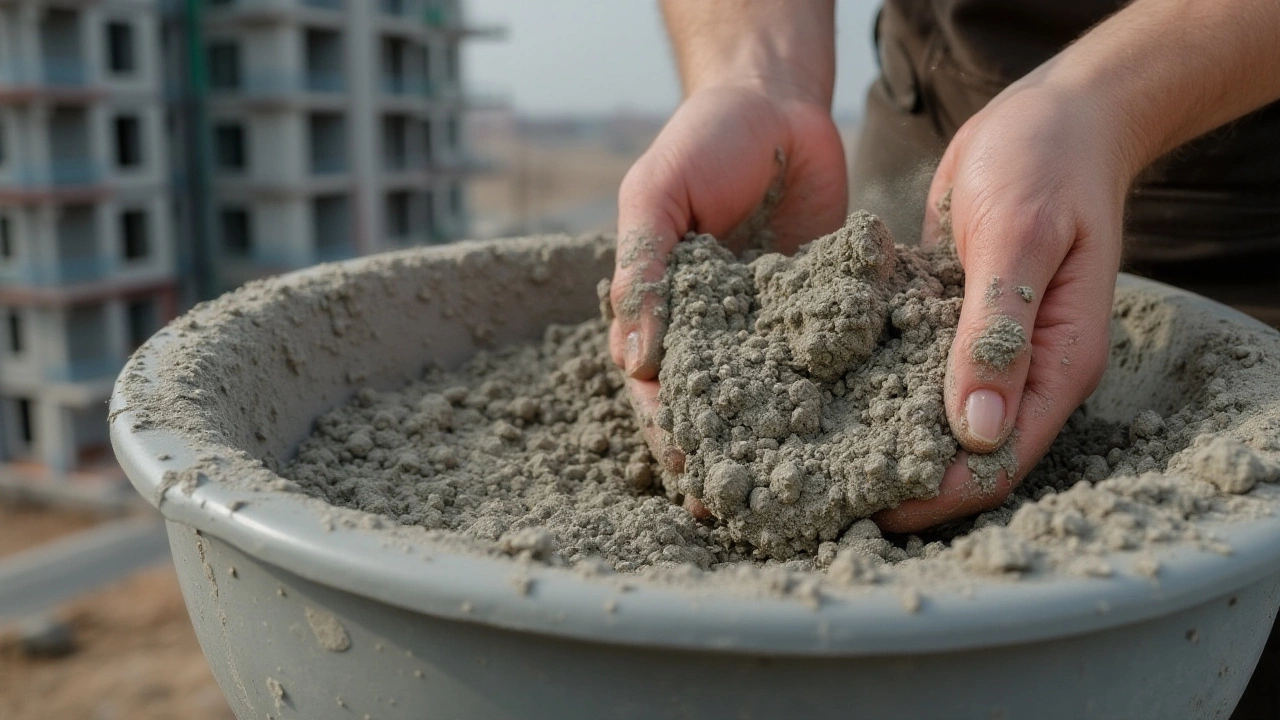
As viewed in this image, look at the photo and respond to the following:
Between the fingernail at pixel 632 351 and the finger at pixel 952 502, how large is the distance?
0.26 m

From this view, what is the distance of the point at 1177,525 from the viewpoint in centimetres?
55

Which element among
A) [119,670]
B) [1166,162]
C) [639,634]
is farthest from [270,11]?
[639,634]

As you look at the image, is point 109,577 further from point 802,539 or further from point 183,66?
point 802,539

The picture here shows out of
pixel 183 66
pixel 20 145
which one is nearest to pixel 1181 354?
pixel 20 145

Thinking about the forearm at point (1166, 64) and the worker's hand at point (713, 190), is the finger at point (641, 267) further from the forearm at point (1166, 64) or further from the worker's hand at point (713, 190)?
the forearm at point (1166, 64)

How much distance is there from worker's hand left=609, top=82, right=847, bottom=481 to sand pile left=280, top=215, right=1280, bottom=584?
0.11 feet

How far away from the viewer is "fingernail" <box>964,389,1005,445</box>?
0.71m

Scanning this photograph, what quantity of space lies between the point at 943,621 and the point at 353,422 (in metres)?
0.70

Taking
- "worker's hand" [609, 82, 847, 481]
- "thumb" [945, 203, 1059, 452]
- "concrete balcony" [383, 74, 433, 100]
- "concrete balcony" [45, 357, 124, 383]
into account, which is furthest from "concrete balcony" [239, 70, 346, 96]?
"thumb" [945, 203, 1059, 452]

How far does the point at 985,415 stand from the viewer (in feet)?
2.34

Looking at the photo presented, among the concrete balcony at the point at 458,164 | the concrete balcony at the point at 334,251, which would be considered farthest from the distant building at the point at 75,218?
the concrete balcony at the point at 458,164

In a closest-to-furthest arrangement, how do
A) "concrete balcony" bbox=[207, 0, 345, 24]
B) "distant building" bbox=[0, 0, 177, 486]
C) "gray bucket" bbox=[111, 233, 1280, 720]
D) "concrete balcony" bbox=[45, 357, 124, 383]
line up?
1. "gray bucket" bbox=[111, 233, 1280, 720]
2. "distant building" bbox=[0, 0, 177, 486]
3. "concrete balcony" bbox=[45, 357, 124, 383]
4. "concrete balcony" bbox=[207, 0, 345, 24]

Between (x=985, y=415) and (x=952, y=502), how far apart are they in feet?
0.23

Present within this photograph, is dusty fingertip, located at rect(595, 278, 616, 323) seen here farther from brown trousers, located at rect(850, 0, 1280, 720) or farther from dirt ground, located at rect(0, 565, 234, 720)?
dirt ground, located at rect(0, 565, 234, 720)
